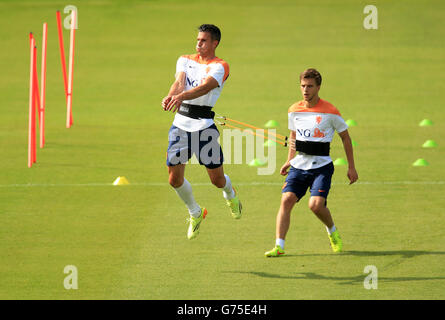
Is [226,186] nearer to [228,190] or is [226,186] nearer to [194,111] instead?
[228,190]

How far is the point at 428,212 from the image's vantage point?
12742 mm

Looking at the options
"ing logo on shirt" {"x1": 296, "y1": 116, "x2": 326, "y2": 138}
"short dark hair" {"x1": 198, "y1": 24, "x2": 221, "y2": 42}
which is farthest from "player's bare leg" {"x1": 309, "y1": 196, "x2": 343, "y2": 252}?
"short dark hair" {"x1": 198, "y1": 24, "x2": 221, "y2": 42}

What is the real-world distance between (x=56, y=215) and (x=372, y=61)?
17.3 m

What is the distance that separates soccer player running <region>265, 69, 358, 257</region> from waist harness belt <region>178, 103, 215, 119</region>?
3.37 feet

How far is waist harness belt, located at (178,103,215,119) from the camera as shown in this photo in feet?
35.9

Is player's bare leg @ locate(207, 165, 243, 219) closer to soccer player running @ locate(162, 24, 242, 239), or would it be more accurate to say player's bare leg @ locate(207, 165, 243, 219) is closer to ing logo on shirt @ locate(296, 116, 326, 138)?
soccer player running @ locate(162, 24, 242, 239)

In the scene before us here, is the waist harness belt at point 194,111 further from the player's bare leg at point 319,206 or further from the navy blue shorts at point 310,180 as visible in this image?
the player's bare leg at point 319,206

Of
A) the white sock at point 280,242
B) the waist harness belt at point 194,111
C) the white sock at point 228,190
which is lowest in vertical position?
the white sock at point 280,242

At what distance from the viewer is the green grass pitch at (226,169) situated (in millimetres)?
9945

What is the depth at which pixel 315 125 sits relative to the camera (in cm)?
1054

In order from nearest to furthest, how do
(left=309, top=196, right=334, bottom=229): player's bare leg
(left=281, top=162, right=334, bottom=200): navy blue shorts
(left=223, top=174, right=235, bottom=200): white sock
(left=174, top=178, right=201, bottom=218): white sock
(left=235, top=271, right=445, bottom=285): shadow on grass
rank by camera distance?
(left=235, top=271, right=445, bottom=285): shadow on grass < (left=309, top=196, right=334, bottom=229): player's bare leg < (left=281, top=162, right=334, bottom=200): navy blue shorts < (left=174, top=178, right=201, bottom=218): white sock < (left=223, top=174, right=235, bottom=200): white sock

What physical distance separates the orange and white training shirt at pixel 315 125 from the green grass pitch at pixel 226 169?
1.09m

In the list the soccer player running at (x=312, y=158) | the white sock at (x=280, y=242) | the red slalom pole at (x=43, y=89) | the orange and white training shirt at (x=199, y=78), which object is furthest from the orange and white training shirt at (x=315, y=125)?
the red slalom pole at (x=43, y=89)

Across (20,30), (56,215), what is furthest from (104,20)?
(56,215)
